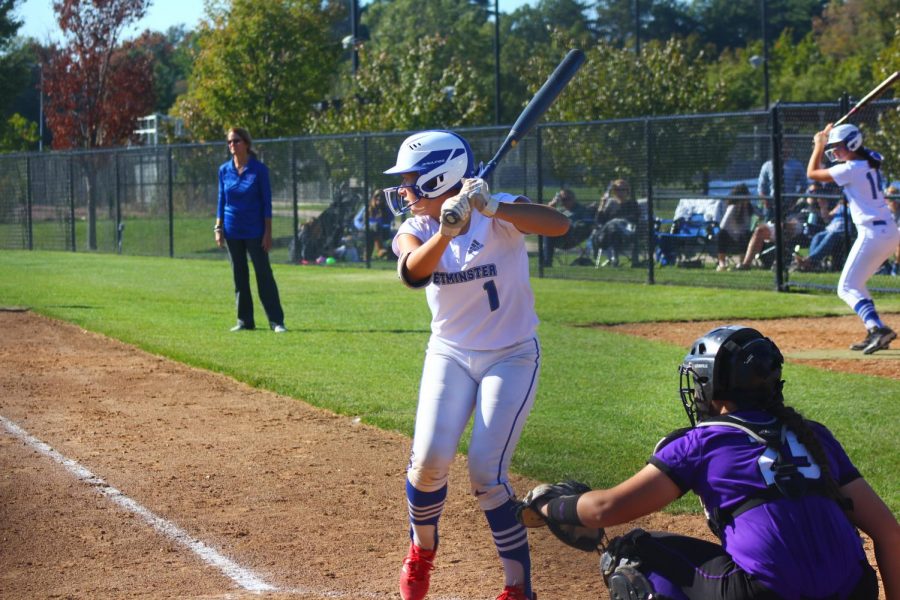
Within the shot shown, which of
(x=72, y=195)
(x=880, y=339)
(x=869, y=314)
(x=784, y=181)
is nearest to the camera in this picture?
(x=880, y=339)

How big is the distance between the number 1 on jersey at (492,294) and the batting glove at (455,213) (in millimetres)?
473

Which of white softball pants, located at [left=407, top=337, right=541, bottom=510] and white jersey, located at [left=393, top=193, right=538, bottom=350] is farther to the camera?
white jersey, located at [left=393, top=193, right=538, bottom=350]

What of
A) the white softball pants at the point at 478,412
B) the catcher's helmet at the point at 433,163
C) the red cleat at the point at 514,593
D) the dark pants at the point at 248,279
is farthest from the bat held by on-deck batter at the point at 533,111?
the dark pants at the point at 248,279

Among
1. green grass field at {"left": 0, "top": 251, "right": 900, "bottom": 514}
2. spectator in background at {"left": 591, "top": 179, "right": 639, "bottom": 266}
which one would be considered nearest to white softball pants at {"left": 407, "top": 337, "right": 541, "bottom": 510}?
green grass field at {"left": 0, "top": 251, "right": 900, "bottom": 514}

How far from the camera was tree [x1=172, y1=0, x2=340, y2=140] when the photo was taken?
35562 mm

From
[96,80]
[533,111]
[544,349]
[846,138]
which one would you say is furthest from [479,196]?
[96,80]

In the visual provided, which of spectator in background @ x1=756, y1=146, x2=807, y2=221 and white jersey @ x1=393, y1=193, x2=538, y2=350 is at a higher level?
spectator in background @ x1=756, y1=146, x2=807, y2=221

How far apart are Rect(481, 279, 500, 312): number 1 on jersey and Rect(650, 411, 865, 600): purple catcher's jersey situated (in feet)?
4.90

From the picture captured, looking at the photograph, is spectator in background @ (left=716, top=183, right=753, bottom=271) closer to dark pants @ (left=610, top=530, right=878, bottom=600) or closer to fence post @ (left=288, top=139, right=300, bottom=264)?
fence post @ (left=288, top=139, right=300, bottom=264)

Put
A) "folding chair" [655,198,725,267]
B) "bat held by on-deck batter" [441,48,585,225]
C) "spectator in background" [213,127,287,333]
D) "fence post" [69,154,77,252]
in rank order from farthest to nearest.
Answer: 1. "fence post" [69,154,77,252]
2. "folding chair" [655,198,725,267]
3. "spectator in background" [213,127,287,333]
4. "bat held by on-deck batter" [441,48,585,225]

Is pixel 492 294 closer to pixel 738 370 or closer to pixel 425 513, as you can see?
pixel 425 513

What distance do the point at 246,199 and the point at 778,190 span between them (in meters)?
7.94

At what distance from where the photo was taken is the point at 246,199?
1293 cm

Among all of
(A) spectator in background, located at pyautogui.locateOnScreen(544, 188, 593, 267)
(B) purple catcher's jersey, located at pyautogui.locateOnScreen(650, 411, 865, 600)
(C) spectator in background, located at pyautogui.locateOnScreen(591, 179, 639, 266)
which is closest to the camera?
(B) purple catcher's jersey, located at pyautogui.locateOnScreen(650, 411, 865, 600)
